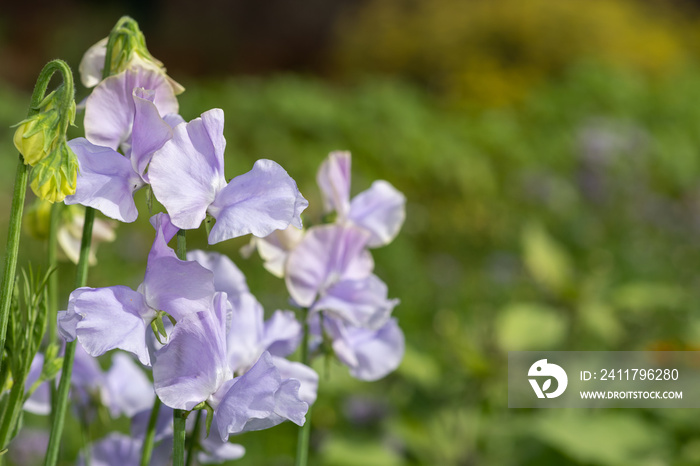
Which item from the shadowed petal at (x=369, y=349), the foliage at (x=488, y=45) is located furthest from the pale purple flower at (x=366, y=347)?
the foliage at (x=488, y=45)

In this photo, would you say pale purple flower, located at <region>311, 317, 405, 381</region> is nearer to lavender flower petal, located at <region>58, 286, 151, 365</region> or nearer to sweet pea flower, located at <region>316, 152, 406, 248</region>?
sweet pea flower, located at <region>316, 152, 406, 248</region>

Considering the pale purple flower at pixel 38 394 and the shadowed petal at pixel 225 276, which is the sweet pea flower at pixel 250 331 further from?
the pale purple flower at pixel 38 394

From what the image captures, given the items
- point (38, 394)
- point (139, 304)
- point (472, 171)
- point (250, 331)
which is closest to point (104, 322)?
point (139, 304)

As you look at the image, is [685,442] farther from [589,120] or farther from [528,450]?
[589,120]

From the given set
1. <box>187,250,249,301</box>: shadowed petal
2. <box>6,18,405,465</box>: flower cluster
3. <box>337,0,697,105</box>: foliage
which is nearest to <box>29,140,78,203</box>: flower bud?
<box>6,18,405,465</box>: flower cluster

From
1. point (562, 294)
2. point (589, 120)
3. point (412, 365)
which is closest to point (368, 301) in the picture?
point (412, 365)

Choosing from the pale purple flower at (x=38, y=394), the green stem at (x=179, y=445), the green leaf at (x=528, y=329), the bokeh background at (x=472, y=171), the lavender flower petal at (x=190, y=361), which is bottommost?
the green stem at (x=179, y=445)

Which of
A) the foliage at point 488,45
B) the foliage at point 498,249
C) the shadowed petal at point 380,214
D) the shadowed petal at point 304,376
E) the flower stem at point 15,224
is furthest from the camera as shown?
the foliage at point 488,45
